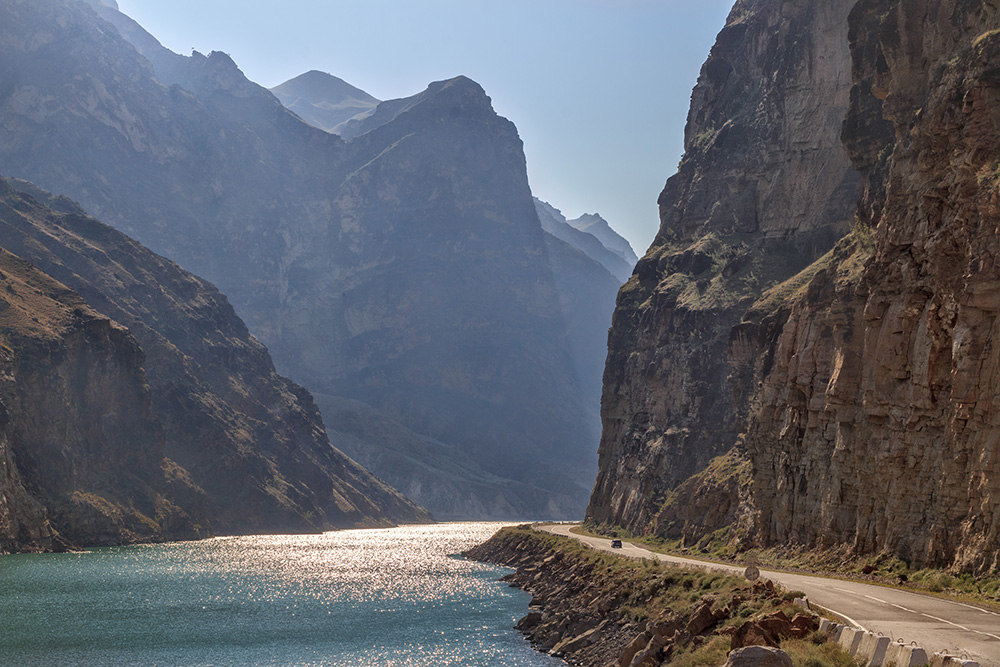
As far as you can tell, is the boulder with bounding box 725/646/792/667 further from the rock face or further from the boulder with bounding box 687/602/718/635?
the rock face

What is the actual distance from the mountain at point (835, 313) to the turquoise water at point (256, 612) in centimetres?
1870

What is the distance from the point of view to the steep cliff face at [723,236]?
100188mm

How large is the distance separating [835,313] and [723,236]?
58944 mm

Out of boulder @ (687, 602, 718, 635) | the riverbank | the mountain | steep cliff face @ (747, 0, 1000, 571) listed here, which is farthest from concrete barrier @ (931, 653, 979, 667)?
the mountain

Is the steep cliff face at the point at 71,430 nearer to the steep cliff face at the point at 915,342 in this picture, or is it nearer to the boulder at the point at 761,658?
the steep cliff face at the point at 915,342

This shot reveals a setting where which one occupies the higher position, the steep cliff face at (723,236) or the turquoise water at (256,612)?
the steep cliff face at (723,236)

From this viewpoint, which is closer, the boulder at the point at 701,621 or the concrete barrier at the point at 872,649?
the concrete barrier at the point at 872,649

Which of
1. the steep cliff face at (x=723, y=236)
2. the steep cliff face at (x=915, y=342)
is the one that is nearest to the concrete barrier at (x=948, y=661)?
the steep cliff face at (x=915, y=342)

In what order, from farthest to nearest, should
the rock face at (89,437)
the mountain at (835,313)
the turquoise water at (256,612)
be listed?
the rock face at (89,437) < the turquoise water at (256,612) < the mountain at (835,313)

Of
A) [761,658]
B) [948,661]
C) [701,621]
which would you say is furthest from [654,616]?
[948,661]

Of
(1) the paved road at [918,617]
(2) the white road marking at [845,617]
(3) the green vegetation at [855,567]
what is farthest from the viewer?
(3) the green vegetation at [855,567]

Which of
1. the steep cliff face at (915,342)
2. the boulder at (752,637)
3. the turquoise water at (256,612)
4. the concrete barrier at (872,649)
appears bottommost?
the turquoise water at (256,612)

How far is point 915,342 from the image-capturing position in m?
48.0

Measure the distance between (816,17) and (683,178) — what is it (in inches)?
1553
